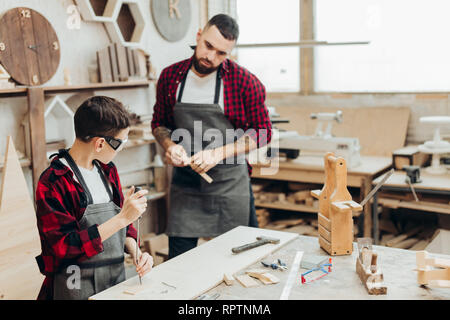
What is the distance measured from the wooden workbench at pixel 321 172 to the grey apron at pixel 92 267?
2.33m

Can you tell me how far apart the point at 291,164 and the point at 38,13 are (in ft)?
7.22

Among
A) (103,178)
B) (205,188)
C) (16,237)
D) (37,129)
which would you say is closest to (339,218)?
(103,178)

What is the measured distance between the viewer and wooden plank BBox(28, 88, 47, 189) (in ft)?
10.2

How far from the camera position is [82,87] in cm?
341

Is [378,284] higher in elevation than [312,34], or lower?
lower

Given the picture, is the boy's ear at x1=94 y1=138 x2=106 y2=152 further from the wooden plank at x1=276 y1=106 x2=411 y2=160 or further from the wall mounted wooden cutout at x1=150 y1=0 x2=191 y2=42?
the wooden plank at x1=276 y1=106 x2=411 y2=160

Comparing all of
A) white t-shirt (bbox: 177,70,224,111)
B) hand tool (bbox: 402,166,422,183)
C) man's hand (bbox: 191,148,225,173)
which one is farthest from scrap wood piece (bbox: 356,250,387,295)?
hand tool (bbox: 402,166,422,183)

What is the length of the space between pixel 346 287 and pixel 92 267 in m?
0.92

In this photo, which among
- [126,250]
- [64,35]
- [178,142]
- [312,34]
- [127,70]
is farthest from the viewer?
[312,34]

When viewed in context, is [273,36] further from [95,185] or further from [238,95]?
[95,185]

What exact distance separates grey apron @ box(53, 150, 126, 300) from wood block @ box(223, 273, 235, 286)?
47 centimetres

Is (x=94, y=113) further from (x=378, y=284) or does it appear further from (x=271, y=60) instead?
(x=271, y=60)

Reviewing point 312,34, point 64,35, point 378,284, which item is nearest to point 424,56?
point 312,34

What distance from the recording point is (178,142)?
3.07 m
